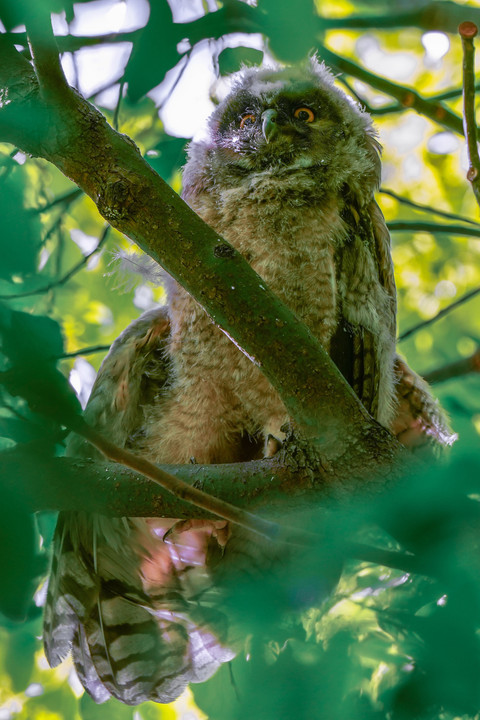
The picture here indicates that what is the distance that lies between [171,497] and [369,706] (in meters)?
0.91

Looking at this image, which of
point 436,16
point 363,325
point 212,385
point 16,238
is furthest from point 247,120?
point 16,238

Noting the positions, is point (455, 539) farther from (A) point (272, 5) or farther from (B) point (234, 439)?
(B) point (234, 439)

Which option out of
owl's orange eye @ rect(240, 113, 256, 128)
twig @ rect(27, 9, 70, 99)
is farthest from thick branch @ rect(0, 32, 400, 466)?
owl's orange eye @ rect(240, 113, 256, 128)

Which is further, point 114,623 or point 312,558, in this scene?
point 114,623

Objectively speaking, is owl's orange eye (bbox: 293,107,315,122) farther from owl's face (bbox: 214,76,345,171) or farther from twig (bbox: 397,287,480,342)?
twig (bbox: 397,287,480,342)

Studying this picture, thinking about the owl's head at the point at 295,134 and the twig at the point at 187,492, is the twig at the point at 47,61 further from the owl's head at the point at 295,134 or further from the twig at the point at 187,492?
the owl's head at the point at 295,134

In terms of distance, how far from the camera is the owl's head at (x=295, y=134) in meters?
2.69

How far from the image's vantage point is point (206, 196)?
2.72 metres

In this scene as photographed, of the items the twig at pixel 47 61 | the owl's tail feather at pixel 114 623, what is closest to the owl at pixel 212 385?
the owl's tail feather at pixel 114 623

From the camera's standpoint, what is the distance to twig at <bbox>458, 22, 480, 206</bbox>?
170 centimetres

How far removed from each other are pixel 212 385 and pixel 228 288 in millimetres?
1013

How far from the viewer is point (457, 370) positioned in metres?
2.49

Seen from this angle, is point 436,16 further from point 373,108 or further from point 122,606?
point 122,606

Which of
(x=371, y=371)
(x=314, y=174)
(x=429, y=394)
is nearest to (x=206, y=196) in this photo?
(x=314, y=174)
